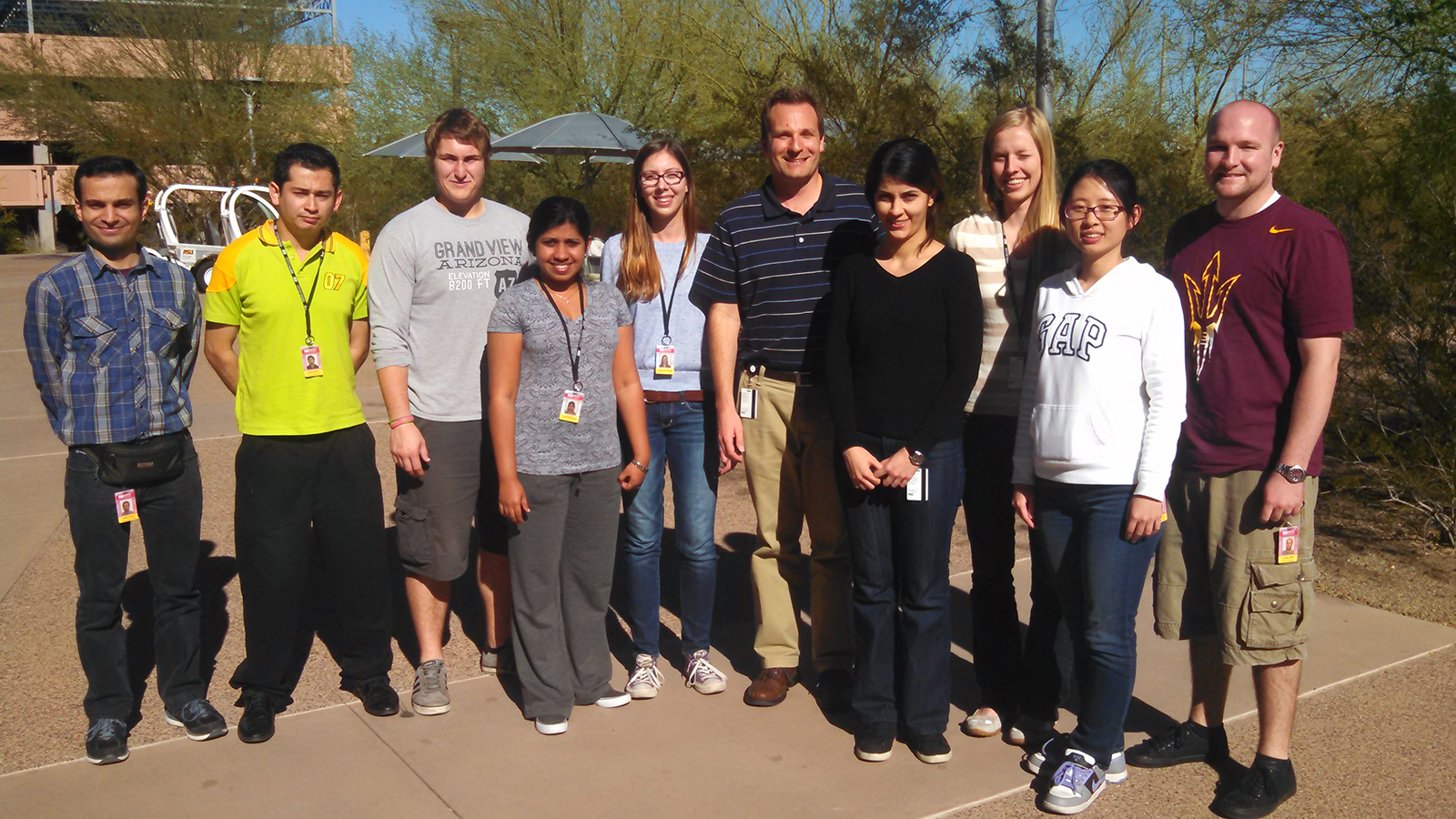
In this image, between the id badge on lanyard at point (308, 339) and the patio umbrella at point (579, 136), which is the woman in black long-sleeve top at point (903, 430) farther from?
the patio umbrella at point (579, 136)

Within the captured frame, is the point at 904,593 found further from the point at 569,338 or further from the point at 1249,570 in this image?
the point at 569,338

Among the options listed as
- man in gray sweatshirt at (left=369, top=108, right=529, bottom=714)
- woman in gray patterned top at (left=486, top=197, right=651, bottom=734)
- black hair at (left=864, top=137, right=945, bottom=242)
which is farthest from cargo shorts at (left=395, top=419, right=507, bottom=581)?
black hair at (left=864, top=137, right=945, bottom=242)

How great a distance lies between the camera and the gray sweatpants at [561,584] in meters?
3.83

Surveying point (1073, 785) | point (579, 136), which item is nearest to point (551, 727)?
point (1073, 785)

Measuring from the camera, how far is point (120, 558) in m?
3.64

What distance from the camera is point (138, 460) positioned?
3594 mm

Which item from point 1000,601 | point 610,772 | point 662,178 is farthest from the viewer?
point 662,178

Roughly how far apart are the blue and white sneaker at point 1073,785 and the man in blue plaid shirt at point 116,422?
270 centimetres

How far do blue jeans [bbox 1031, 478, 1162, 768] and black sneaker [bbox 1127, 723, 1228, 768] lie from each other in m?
0.21

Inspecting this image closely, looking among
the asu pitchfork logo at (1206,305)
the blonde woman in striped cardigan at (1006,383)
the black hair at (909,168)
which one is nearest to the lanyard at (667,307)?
the black hair at (909,168)

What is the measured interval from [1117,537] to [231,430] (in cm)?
806

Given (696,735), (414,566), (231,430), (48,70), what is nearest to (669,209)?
(414,566)

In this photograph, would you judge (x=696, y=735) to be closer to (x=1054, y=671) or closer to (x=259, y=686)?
(x=1054, y=671)

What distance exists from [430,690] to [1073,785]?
2.20 m
